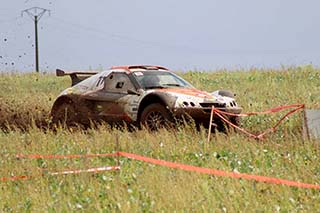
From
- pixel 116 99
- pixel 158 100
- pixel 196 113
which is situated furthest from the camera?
pixel 116 99

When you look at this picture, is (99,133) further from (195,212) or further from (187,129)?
(195,212)

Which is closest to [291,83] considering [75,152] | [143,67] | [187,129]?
[143,67]

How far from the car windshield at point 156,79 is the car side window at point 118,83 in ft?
0.70

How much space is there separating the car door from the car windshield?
23cm

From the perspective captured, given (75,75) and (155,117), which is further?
(75,75)

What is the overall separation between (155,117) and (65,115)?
2.75m

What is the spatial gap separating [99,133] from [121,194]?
5.43 m

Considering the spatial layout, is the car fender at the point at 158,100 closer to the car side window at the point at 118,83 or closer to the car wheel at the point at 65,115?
the car side window at the point at 118,83

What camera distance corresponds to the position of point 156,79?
14.5 metres

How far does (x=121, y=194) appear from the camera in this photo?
7809 mm

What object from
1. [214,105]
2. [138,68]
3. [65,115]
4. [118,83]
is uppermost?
[138,68]

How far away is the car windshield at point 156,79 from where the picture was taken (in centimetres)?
1427

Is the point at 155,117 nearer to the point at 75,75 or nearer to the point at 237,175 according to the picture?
the point at 75,75

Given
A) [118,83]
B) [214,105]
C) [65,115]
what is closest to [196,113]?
[214,105]
